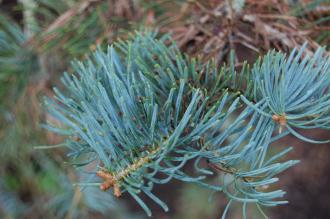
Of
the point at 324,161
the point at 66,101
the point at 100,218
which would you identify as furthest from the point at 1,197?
the point at 324,161

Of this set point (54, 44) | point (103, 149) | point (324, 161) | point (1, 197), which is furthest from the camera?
point (324, 161)

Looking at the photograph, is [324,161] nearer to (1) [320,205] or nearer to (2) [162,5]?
(1) [320,205]

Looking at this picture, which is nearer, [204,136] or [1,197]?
[204,136]

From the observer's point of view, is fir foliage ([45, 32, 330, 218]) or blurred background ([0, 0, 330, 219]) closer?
fir foliage ([45, 32, 330, 218])

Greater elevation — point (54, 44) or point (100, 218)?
point (54, 44)

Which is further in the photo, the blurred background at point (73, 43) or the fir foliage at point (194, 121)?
the blurred background at point (73, 43)

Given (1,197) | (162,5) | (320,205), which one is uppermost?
(162,5)

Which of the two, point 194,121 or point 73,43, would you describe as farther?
point 73,43

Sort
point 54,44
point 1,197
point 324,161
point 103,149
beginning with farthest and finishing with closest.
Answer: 1. point 324,161
2. point 1,197
3. point 54,44
4. point 103,149
